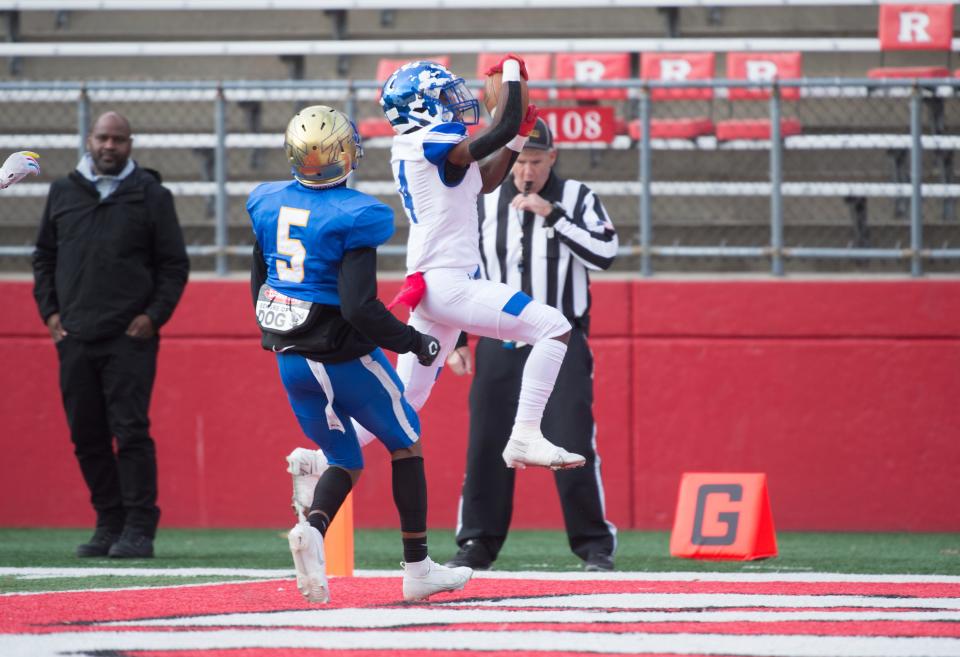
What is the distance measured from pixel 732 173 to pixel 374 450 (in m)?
2.92

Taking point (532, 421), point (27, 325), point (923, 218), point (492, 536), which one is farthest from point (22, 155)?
point (923, 218)

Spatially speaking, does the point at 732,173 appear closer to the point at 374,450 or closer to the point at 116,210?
the point at 374,450

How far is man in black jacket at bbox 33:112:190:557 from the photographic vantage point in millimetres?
6676

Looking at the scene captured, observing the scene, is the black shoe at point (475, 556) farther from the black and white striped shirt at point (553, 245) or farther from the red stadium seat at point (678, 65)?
the red stadium seat at point (678, 65)

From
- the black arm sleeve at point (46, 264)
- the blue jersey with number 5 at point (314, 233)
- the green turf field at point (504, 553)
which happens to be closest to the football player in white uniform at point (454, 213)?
the blue jersey with number 5 at point (314, 233)

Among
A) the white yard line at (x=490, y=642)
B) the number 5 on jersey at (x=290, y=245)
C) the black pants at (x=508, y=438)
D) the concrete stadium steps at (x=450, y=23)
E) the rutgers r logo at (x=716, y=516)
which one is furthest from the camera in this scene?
the concrete stadium steps at (x=450, y=23)

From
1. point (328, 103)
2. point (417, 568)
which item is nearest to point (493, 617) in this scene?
point (417, 568)

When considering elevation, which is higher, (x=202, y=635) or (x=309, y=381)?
(x=309, y=381)

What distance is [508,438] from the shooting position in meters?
6.14

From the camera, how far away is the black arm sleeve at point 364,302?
4.29m

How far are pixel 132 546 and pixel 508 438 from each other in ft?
5.87

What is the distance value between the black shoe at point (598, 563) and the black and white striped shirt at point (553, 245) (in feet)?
3.20

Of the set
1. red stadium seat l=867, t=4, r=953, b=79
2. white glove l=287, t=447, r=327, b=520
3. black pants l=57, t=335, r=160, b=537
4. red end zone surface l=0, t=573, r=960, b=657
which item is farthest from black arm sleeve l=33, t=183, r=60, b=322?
red stadium seat l=867, t=4, r=953, b=79

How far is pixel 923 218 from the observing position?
817cm
